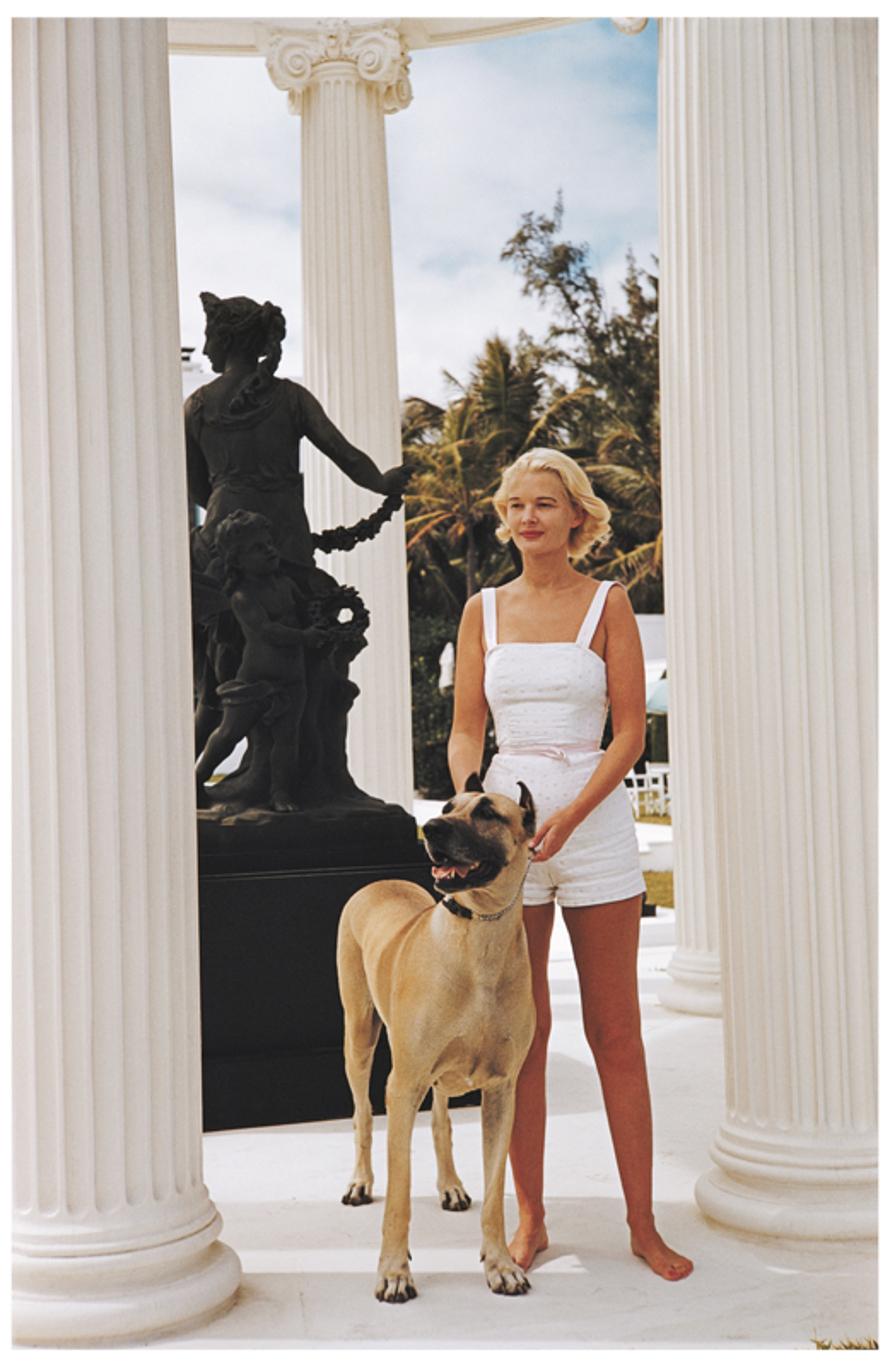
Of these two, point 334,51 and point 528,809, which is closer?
point 528,809

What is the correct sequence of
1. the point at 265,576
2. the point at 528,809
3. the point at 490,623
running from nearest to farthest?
1. the point at 528,809
2. the point at 490,623
3. the point at 265,576

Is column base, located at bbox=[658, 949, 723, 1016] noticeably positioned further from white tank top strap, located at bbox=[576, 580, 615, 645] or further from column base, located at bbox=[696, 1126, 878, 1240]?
white tank top strap, located at bbox=[576, 580, 615, 645]

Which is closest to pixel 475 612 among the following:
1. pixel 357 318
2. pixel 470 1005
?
pixel 470 1005

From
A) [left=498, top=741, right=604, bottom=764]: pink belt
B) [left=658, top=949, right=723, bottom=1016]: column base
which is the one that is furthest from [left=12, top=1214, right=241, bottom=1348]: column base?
[left=658, top=949, right=723, bottom=1016]: column base

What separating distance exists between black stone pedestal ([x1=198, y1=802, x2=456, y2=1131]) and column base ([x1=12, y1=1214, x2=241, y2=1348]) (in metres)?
4.34

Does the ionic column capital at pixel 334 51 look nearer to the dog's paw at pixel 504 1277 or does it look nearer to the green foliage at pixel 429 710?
the dog's paw at pixel 504 1277

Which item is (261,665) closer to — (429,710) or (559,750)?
(559,750)

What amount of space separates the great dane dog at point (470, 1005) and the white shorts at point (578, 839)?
1.88 ft

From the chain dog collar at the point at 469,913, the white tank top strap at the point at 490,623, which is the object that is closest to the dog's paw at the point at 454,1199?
the chain dog collar at the point at 469,913

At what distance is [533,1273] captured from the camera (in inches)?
316

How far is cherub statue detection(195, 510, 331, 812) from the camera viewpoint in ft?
41.8

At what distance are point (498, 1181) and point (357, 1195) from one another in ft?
6.69
